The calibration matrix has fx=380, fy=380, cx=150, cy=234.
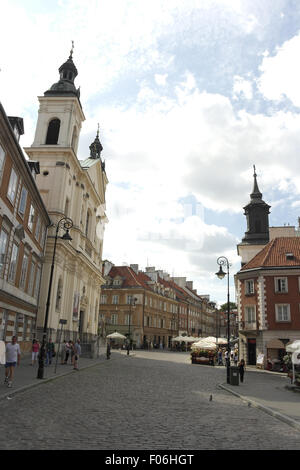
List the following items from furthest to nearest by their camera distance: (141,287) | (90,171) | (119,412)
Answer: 1. (141,287)
2. (90,171)
3. (119,412)

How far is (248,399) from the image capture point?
14.5 metres

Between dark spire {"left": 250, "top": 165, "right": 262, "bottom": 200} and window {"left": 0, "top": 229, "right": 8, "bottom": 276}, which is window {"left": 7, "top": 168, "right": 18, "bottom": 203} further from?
dark spire {"left": 250, "top": 165, "right": 262, "bottom": 200}

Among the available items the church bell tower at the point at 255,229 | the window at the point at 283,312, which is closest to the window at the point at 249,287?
the window at the point at 283,312

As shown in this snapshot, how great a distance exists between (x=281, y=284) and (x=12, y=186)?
1003 inches

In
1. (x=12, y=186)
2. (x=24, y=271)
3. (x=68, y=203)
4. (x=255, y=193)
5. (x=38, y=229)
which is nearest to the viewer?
(x=12, y=186)

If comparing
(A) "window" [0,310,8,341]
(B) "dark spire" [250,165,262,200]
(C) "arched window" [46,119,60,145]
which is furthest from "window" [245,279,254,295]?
(C) "arched window" [46,119,60,145]

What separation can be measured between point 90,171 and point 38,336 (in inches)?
921

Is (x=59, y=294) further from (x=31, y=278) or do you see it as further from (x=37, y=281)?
(x=31, y=278)

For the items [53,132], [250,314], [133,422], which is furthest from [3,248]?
[250,314]

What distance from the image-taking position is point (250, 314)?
36.8 m

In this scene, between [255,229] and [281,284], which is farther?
[255,229]
